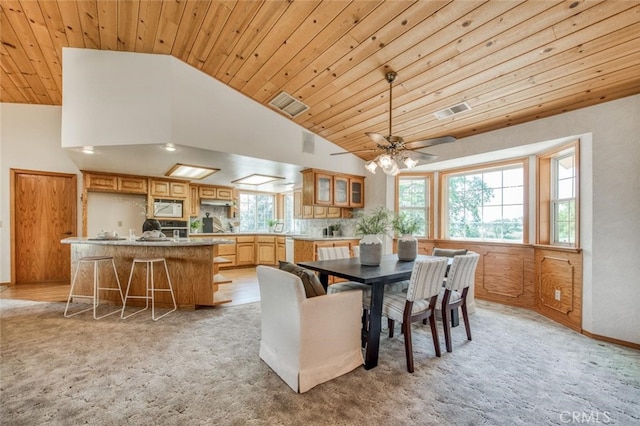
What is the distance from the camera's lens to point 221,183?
6387 millimetres

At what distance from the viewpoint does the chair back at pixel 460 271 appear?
2.52 m

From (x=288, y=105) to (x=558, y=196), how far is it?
3841 millimetres

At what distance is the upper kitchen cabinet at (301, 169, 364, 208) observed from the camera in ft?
16.0

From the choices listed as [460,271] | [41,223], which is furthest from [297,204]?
[41,223]

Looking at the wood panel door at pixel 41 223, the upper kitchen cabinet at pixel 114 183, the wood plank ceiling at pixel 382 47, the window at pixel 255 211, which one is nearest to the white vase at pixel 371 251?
the wood plank ceiling at pixel 382 47

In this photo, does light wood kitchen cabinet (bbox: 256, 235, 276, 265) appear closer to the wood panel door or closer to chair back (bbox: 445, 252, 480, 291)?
the wood panel door

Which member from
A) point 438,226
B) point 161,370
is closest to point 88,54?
point 161,370

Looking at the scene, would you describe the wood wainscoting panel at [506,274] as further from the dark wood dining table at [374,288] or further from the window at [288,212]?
the window at [288,212]

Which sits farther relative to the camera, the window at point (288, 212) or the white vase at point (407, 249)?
the window at point (288, 212)

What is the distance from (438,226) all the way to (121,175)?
5.91 m

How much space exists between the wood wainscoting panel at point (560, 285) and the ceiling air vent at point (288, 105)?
12.3 ft

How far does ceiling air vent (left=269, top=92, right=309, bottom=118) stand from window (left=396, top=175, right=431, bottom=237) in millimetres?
2246

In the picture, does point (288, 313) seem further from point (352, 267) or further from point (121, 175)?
point (121, 175)

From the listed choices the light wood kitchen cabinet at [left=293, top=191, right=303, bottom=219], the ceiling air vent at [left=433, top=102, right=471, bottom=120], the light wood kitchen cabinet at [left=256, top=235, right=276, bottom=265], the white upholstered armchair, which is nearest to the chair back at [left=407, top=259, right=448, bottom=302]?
the white upholstered armchair
